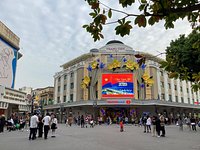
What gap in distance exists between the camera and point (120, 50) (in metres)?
41.0

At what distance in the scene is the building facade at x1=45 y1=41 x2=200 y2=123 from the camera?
3694 centimetres

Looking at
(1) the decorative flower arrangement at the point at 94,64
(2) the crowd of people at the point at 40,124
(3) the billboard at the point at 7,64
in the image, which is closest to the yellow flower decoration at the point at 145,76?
(1) the decorative flower arrangement at the point at 94,64

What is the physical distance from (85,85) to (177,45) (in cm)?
2216

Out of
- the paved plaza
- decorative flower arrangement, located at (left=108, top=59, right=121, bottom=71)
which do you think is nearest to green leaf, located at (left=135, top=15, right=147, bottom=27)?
the paved plaza

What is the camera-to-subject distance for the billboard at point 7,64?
27.3 m

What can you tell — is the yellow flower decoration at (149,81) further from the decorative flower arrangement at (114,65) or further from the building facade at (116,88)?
the decorative flower arrangement at (114,65)

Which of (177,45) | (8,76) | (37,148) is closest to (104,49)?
(8,76)

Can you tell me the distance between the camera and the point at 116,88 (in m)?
37.2

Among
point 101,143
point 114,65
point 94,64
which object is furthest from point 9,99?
point 114,65

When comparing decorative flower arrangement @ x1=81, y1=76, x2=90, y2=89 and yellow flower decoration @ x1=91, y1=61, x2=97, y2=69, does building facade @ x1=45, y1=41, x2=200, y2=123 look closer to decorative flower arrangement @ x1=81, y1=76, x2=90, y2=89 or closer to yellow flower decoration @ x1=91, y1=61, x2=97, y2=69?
yellow flower decoration @ x1=91, y1=61, x2=97, y2=69

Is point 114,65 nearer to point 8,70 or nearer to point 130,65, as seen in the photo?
point 130,65

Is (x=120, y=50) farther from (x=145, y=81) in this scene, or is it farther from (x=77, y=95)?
(x=77, y=95)

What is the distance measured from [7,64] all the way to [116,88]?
18333 millimetres

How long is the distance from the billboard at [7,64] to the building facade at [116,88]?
12725mm
